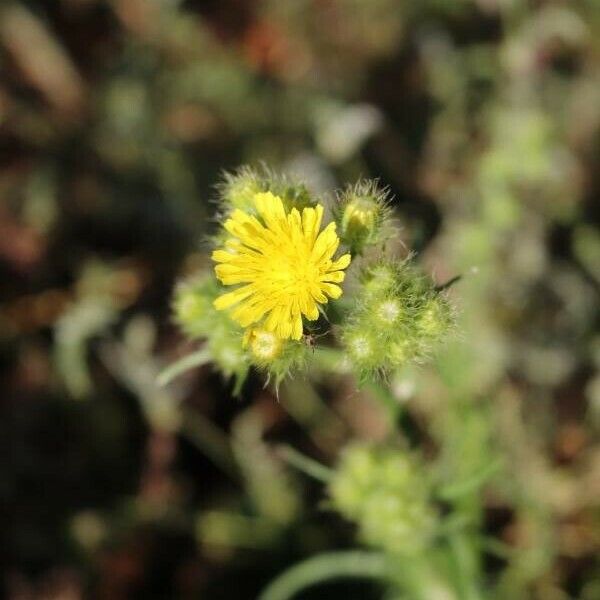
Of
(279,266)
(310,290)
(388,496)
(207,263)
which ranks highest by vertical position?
(207,263)

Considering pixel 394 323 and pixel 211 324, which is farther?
pixel 211 324

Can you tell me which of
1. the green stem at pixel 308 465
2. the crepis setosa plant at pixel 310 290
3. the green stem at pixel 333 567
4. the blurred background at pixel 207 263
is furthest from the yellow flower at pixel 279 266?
the green stem at pixel 333 567

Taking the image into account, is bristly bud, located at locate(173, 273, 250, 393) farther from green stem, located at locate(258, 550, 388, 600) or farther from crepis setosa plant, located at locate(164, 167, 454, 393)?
green stem, located at locate(258, 550, 388, 600)

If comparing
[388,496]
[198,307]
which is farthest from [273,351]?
[388,496]

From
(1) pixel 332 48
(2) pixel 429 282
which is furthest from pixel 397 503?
(1) pixel 332 48

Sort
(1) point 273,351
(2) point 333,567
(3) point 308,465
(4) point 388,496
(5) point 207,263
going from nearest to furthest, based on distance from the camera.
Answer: (1) point 273,351 < (3) point 308,465 < (4) point 388,496 < (2) point 333,567 < (5) point 207,263

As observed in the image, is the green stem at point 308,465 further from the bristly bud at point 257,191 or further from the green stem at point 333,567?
the bristly bud at point 257,191

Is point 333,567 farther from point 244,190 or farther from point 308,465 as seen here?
point 244,190
